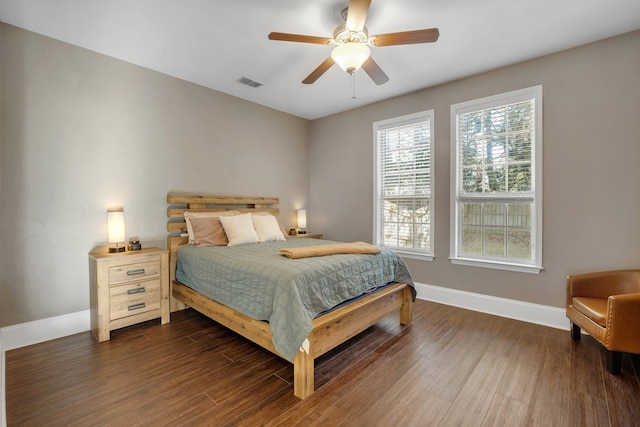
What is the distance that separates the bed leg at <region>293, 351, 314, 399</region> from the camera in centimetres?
192

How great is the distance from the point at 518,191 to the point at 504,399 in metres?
2.21

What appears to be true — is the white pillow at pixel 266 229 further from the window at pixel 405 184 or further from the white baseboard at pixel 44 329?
the white baseboard at pixel 44 329

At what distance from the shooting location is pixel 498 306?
130 inches

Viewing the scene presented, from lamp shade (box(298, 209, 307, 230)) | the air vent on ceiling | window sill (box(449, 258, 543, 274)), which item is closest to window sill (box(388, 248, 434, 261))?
window sill (box(449, 258, 543, 274))

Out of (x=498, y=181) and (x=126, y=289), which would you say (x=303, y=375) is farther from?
(x=498, y=181)

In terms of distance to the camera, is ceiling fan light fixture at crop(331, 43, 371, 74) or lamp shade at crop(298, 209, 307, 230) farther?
lamp shade at crop(298, 209, 307, 230)

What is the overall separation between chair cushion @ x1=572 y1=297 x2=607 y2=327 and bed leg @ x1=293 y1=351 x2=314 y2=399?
2.20 metres

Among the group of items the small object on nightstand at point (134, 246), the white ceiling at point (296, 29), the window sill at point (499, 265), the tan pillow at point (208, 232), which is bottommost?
the window sill at point (499, 265)

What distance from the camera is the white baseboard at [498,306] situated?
117 inches

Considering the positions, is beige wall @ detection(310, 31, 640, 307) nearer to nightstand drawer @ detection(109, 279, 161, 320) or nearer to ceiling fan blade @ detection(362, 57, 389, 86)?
ceiling fan blade @ detection(362, 57, 389, 86)

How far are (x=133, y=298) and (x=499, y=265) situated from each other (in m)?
3.94

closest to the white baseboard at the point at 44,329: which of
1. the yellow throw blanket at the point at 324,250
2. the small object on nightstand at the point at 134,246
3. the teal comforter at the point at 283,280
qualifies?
the small object on nightstand at the point at 134,246

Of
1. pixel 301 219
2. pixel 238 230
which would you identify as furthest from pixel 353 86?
pixel 238 230

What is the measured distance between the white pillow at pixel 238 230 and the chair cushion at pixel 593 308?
3231 mm
